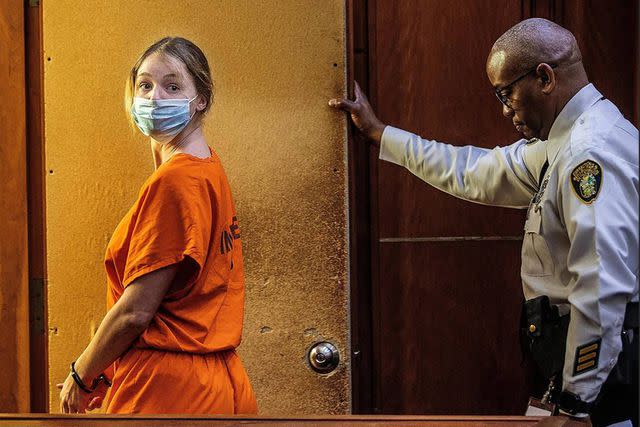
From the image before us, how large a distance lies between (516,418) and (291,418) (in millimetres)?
502

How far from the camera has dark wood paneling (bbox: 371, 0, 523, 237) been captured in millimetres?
3420

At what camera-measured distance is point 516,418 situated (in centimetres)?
226

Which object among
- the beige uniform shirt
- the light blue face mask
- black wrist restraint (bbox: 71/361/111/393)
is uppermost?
the light blue face mask

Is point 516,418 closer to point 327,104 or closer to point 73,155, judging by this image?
point 327,104

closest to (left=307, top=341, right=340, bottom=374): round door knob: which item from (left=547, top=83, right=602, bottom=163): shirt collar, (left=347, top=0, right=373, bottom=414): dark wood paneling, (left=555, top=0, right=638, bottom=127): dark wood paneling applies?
(left=347, top=0, right=373, bottom=414): dark wood paneling

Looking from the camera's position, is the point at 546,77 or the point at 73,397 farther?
the point at 546,77

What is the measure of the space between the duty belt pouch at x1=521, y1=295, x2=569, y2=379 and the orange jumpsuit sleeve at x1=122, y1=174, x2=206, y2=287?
3.00 feet

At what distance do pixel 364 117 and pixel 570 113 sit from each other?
74 centimetres

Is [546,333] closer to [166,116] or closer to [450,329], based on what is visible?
[450,329]

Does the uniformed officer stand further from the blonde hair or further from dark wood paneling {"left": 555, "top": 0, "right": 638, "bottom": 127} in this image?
the blonde hair

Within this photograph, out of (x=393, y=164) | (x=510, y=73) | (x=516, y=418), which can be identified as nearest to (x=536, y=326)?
(x=516, y=418)

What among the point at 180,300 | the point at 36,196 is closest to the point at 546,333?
the point at 180,300

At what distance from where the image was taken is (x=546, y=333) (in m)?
2.72

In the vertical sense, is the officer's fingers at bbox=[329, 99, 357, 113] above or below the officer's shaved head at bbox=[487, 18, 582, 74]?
below
